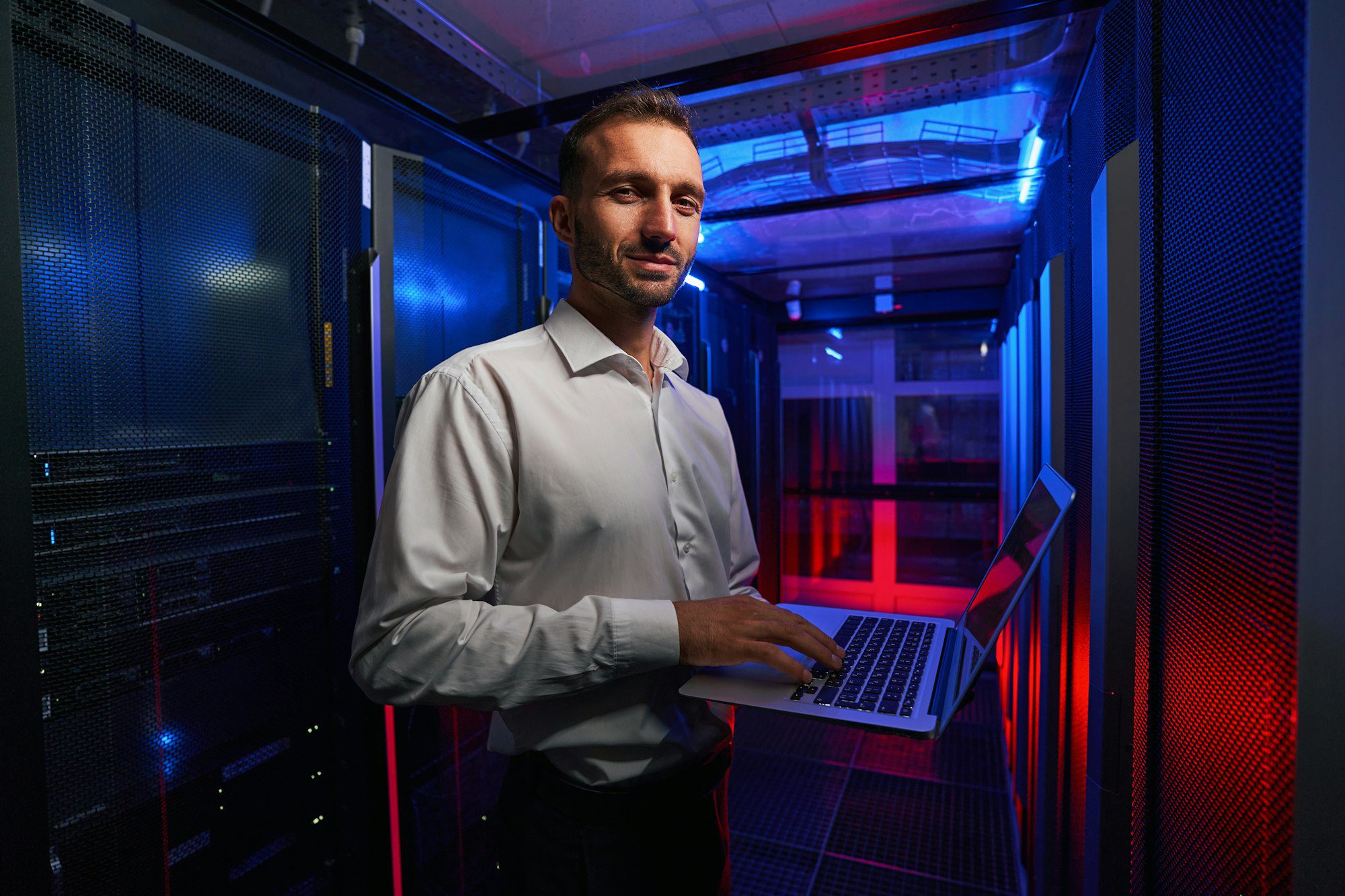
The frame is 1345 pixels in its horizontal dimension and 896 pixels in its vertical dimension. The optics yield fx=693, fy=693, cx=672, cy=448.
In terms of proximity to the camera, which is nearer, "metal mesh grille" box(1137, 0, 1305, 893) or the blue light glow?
"metal mesh grille" box(1137, 0, 1305, 893)

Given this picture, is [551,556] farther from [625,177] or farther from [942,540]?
[942,540]

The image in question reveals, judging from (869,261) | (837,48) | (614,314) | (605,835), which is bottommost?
(605,835)

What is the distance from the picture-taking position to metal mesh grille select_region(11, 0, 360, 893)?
0.99m

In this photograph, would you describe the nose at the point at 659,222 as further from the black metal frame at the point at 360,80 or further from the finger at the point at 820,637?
the black metal frame at the point at 360,80

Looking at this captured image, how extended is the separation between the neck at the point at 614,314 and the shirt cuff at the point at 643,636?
43 centimetres

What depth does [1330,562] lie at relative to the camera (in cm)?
42

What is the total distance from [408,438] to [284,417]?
2.12 feet

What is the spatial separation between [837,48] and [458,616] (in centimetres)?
129

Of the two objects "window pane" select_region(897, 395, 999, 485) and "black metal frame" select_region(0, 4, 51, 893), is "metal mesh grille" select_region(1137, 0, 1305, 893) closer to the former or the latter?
"black metal frame" select_region(0, 4, 51, 893)

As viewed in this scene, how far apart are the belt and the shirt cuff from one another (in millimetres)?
217

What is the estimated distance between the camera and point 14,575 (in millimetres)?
929

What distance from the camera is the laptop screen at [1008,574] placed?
0.76 metres

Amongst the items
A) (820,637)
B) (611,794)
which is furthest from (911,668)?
(611,794)

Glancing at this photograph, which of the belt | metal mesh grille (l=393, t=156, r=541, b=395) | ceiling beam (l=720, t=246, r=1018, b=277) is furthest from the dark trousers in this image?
ceiling beam (l=720, t=246, r=1018, b=277)
